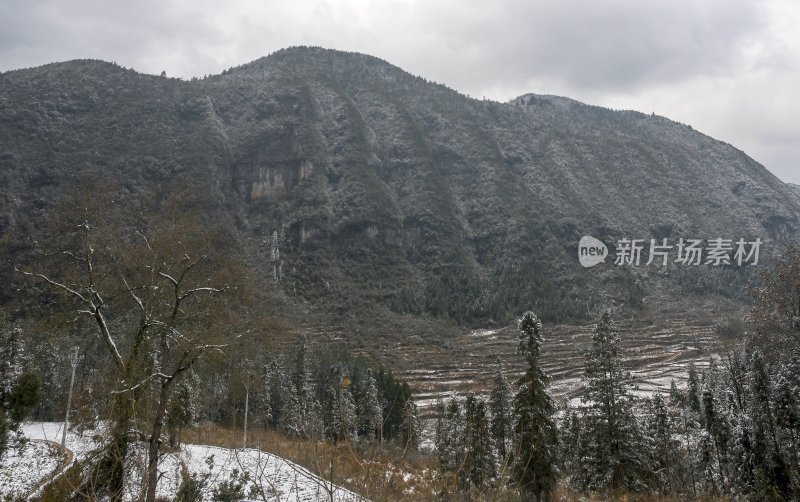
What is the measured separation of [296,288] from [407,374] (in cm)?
5763

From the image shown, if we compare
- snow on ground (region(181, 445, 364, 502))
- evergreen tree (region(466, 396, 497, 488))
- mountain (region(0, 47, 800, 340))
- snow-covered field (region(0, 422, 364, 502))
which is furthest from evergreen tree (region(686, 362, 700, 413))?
mountain (region(0, 47, 800, 340))

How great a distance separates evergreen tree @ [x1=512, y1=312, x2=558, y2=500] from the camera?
2105 centimetres

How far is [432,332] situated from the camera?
119 metres

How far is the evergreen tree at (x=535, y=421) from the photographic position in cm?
2105

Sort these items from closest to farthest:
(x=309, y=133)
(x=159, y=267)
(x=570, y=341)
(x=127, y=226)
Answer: (x=159, y=267) < (x=127, y=226) < (x=570, y=341) < (x=309, y=133)

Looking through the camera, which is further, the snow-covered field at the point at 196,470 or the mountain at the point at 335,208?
the mountain at the point at 335,208

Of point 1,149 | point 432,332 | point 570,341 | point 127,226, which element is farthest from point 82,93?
point 127,226

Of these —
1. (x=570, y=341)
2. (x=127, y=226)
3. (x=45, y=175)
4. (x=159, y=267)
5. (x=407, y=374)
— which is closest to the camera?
(x=159, y=267)

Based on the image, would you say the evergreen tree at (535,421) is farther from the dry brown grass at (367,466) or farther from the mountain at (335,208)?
the mountain at (335,208)

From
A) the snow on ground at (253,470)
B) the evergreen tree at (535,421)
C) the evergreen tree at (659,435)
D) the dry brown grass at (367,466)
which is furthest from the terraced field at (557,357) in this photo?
the dry brown grass at (367,466)

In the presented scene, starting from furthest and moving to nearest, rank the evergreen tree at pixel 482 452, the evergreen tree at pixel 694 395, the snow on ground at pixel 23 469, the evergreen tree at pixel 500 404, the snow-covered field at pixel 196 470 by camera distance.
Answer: the evergreen tree at pixel 694 395 < the evergreen tree at pixel 500 404 < the evergreen tree at pixel 482 452 < the snow on ground at pixel 23 469 < the snow-covered field at pixel 196 470

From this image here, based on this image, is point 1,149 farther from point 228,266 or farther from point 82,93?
point 228,266

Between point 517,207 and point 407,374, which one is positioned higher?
point 517,207

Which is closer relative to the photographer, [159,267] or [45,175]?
[159,267]
